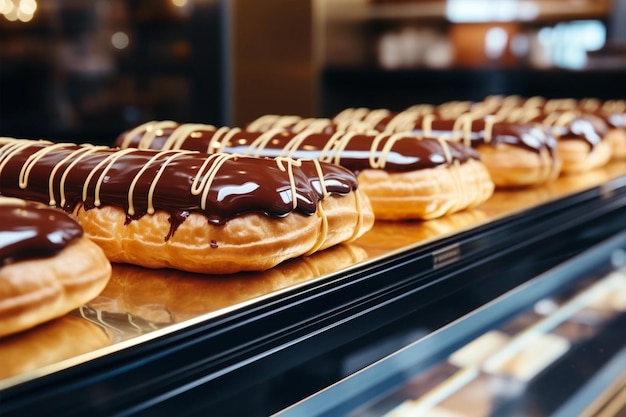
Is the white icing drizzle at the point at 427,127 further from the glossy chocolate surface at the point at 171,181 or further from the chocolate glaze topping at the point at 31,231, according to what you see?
the chocolate glaze topping at the point at 31,231

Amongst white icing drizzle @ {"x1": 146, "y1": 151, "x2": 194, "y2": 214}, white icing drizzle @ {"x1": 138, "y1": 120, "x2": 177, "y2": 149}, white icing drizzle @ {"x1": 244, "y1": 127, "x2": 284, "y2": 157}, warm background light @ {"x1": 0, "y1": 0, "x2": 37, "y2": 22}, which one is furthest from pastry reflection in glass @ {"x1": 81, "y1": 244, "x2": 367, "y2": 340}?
warm background light @ {"x1": 0, "y1": 0, "x2": 37, "y2": 22}

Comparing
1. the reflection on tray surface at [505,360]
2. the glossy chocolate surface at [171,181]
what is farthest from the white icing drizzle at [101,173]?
the reflection on tray surface at [505,360]

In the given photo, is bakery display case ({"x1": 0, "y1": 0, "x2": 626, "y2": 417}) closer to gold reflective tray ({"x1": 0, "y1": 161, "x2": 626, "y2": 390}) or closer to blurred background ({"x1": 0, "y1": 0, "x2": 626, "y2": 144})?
gold reflective tray ({"x1": 0, "y1": 161, "x2": 626, "y2": 390})

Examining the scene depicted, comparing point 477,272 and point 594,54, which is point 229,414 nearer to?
point 477,272

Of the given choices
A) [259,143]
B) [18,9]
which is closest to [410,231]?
[259,143]

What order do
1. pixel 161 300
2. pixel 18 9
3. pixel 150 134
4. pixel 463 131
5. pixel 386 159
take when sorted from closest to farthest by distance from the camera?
pixel 161 300
pixel 386 159
pixel 150 134
pixel 463 131
pixel 18 9

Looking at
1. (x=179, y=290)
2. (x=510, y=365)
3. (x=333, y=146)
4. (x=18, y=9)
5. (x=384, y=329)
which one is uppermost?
(x=18, y=9)

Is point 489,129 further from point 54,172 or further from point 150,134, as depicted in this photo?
point 54,172
